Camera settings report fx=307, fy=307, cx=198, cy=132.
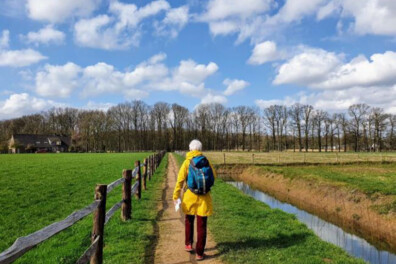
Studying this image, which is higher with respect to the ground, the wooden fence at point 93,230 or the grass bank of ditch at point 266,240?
the wooden fence at point 93,230

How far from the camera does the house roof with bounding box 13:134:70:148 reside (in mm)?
94188

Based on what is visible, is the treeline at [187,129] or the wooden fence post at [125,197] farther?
the treeline at [187,129]

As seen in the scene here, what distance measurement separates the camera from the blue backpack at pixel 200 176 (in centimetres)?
529

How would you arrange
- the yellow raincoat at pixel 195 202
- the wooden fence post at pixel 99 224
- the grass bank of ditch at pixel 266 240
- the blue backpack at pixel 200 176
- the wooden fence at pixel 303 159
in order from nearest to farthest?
the wooden fence post at pixel 99 224, the blue backpack at pixel 200 176, the yellow raincoat at pixel 195 202, the grass bank of ditch at pixel 266 240, the wooden fence at pixel 303 159

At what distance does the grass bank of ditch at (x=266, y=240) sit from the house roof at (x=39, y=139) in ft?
325

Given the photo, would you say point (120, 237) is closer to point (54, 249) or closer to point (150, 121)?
point (54, 249)

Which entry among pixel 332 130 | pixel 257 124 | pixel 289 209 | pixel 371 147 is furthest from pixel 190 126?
pixel 289 209

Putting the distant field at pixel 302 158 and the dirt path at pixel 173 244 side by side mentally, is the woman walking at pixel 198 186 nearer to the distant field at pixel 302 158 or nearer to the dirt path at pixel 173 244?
the dirt path at pixel 173 244

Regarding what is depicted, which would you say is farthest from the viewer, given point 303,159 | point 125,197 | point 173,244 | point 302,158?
point 302,158

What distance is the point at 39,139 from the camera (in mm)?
97375

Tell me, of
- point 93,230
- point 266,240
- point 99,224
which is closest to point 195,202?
point 99,224

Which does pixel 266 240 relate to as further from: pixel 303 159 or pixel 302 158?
pixel 302 158

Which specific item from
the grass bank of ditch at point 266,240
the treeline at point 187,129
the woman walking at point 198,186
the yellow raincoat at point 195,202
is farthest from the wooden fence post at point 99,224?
the treeline at point 187,129

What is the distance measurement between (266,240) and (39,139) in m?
104
